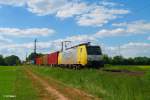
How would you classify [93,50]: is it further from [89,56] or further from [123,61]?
[123,61]

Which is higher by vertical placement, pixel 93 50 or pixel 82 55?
pixel 93 50

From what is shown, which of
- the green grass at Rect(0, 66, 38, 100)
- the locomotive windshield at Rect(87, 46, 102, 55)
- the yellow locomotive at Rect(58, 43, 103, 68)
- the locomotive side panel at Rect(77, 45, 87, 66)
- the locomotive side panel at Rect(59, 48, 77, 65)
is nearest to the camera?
the green grass at Rect(0, 66, 38, 100)

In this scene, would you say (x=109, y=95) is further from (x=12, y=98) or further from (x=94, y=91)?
(x=12, y=98)

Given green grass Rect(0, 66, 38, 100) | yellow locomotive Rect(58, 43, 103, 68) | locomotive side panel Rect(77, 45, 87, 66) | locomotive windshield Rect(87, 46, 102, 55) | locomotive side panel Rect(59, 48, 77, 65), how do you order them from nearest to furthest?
green grass Rect(0, 66, 38, 100), yellow locomotive Rect(58, 43, 103, 68), locomotive windshield Rect(87, 46, 102, 55), locomotive side panel Rect(77, 45, 87, 66), locomotive side panel Rect(59, 48, 77, 65)

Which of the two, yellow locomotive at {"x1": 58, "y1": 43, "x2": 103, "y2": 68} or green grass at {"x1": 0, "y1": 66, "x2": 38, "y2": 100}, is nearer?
green grass at {"x1": 0, "y1": 66, "x2": 38, "y2": 100}

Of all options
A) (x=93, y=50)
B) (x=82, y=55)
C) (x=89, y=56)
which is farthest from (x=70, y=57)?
(x=89, y=56)

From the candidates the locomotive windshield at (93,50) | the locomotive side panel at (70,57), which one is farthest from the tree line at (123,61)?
the locomotive windshield at (93,50)

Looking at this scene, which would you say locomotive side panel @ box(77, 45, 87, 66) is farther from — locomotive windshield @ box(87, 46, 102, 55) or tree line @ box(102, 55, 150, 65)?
tree line @ box(102, 55, 150, 65)

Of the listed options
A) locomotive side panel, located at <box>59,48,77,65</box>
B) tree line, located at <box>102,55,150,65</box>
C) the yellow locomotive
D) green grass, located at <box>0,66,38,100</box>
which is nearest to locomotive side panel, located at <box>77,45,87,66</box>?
the yellow locomotive

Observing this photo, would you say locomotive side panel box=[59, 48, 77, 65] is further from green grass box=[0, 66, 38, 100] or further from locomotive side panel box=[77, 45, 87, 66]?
green grass box=[0, 66, 38, 100]

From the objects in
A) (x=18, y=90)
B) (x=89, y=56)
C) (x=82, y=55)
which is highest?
(x=82, y=55)

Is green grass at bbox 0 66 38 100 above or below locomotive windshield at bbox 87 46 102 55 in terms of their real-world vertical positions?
below


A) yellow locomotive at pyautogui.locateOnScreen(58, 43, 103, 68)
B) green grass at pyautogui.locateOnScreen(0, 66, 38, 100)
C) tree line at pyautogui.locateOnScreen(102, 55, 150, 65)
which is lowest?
green grass at pyautogui.locateOnScreen(0, 66, 38, 100)

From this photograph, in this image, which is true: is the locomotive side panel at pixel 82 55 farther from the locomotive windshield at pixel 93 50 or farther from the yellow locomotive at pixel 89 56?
the locomotive windshield at pixel 93 50
